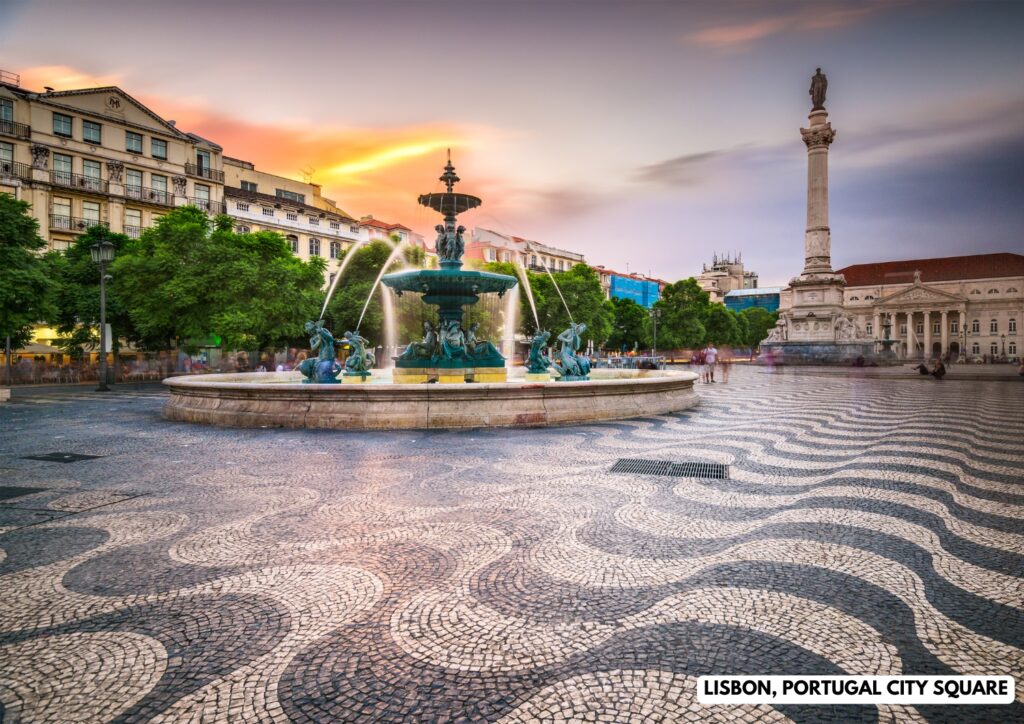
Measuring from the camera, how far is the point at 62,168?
37.5m

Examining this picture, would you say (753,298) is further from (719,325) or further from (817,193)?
(817,193)

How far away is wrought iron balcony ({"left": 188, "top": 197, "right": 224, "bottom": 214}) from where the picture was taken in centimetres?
4422

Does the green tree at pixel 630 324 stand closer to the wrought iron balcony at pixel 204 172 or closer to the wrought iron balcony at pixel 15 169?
the wrought iron balcony at pixel 204 172

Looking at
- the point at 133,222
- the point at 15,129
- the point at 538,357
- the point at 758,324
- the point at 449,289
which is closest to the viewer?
the point at 449,289

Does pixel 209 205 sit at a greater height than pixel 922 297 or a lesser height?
greater

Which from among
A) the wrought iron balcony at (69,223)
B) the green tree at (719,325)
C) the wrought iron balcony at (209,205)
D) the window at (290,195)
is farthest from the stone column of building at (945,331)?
the wrought iron balcony at (69,223)

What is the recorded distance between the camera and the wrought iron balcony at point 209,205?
145ft

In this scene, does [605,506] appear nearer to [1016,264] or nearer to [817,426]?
[817,426]

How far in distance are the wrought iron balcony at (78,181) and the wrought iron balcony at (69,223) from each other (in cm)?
217

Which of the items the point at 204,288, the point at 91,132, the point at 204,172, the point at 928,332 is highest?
the point at 91,132

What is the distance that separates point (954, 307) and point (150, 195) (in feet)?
407

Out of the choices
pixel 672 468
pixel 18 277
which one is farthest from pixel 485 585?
pixel 18 277

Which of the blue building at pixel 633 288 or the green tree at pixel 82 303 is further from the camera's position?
the blue building at pixel 633 288

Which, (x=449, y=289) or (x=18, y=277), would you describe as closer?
(x=449, y=289)
